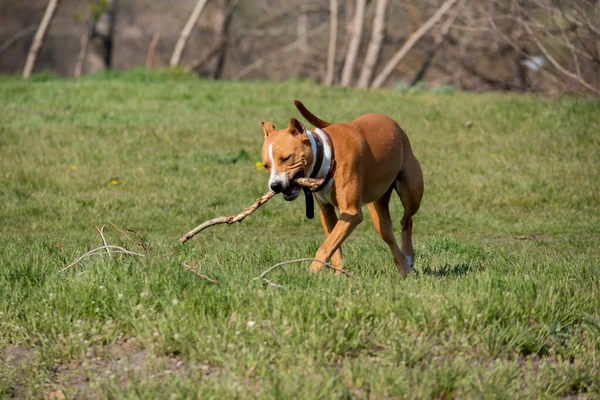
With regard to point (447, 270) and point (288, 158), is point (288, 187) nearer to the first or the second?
point (288, 158)

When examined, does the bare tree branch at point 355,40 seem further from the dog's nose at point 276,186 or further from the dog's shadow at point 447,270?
the dog's nose at point 276,186

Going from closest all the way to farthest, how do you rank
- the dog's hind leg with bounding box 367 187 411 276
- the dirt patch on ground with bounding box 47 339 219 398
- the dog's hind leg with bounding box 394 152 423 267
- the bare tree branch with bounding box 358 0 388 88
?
1. the dirt patch on ground with bounding box 47 339 219 398
2. the dog's hind leg with bounding box 367 187 411 276
3. the dog's hind leg with bounding box 394 152 423 267
4. the bare tree branch with bounding box 358 0 388 88

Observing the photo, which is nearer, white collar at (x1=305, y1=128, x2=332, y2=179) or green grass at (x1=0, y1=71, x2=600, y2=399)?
green grass at (x1=0, y1=71, x2=600, y2=399)

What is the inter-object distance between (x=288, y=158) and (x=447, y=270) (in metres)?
1.82

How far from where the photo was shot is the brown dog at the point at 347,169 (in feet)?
18.8

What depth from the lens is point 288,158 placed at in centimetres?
570

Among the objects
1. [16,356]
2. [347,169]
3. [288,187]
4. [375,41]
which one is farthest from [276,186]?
[375,41]

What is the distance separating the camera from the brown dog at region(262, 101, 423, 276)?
5.72m

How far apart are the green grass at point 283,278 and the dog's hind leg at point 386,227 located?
0.21 m

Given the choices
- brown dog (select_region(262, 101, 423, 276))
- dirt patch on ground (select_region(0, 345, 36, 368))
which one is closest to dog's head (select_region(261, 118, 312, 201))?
brown dog (select_region(262, 101, 423, 276))

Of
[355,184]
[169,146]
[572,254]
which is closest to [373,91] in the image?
[169,146]

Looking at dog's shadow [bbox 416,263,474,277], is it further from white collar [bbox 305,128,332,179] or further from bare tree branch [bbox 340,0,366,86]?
bare tree branch [bbox 340,0,366,86]

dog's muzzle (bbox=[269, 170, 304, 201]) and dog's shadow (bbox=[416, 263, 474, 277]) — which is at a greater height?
dog's muzzle (bbox=[269, 170, 304, 201])

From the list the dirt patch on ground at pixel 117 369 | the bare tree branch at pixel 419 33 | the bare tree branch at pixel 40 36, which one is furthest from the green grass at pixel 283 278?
the bare tree branch at pixel 419 33
